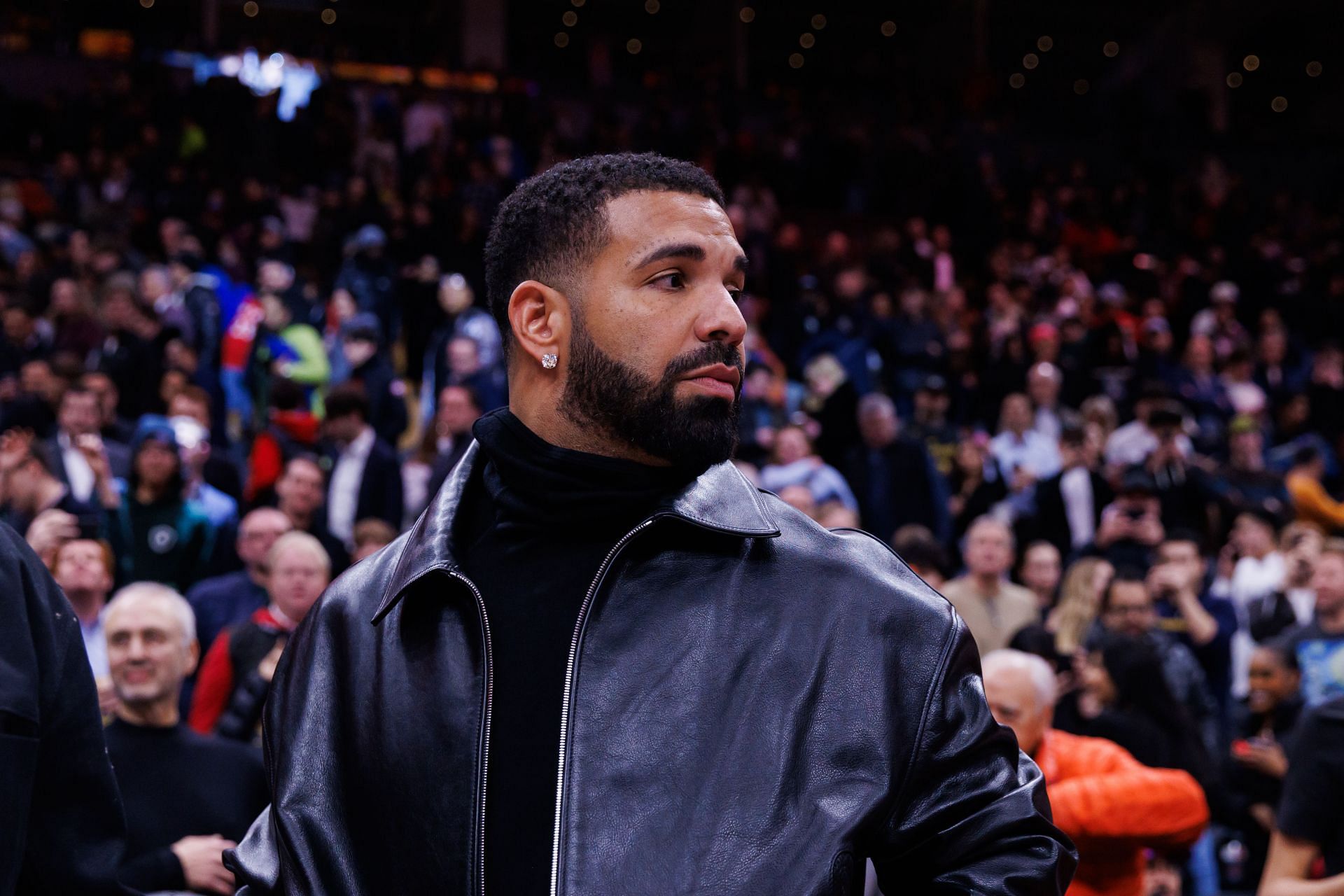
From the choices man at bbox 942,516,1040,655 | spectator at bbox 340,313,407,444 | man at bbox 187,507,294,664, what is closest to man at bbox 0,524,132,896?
man at bbox 187,507,294,664

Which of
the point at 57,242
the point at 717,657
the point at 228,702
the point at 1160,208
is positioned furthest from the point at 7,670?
the point at 1160,208

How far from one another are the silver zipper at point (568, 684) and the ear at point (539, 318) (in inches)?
10.3

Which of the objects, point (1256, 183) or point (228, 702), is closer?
point (228, 702)

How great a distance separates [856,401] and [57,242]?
607 cm

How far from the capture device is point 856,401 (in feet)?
32.1

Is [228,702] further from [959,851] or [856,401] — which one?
[856,401]

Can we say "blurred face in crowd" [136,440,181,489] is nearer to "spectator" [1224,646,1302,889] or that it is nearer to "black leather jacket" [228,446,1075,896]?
"spectator" [1224,646,1302,889]

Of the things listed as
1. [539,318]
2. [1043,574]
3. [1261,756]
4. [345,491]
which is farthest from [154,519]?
[539,318]

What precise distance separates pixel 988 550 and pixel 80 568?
383 centimetres

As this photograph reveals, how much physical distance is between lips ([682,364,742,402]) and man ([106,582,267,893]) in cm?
251

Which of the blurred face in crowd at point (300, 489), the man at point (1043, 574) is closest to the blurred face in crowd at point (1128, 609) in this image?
the man at point (1043, 574)

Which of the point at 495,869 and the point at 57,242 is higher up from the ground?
the point at 57,242

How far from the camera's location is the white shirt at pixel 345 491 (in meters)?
7.76

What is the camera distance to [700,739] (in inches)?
65.2
